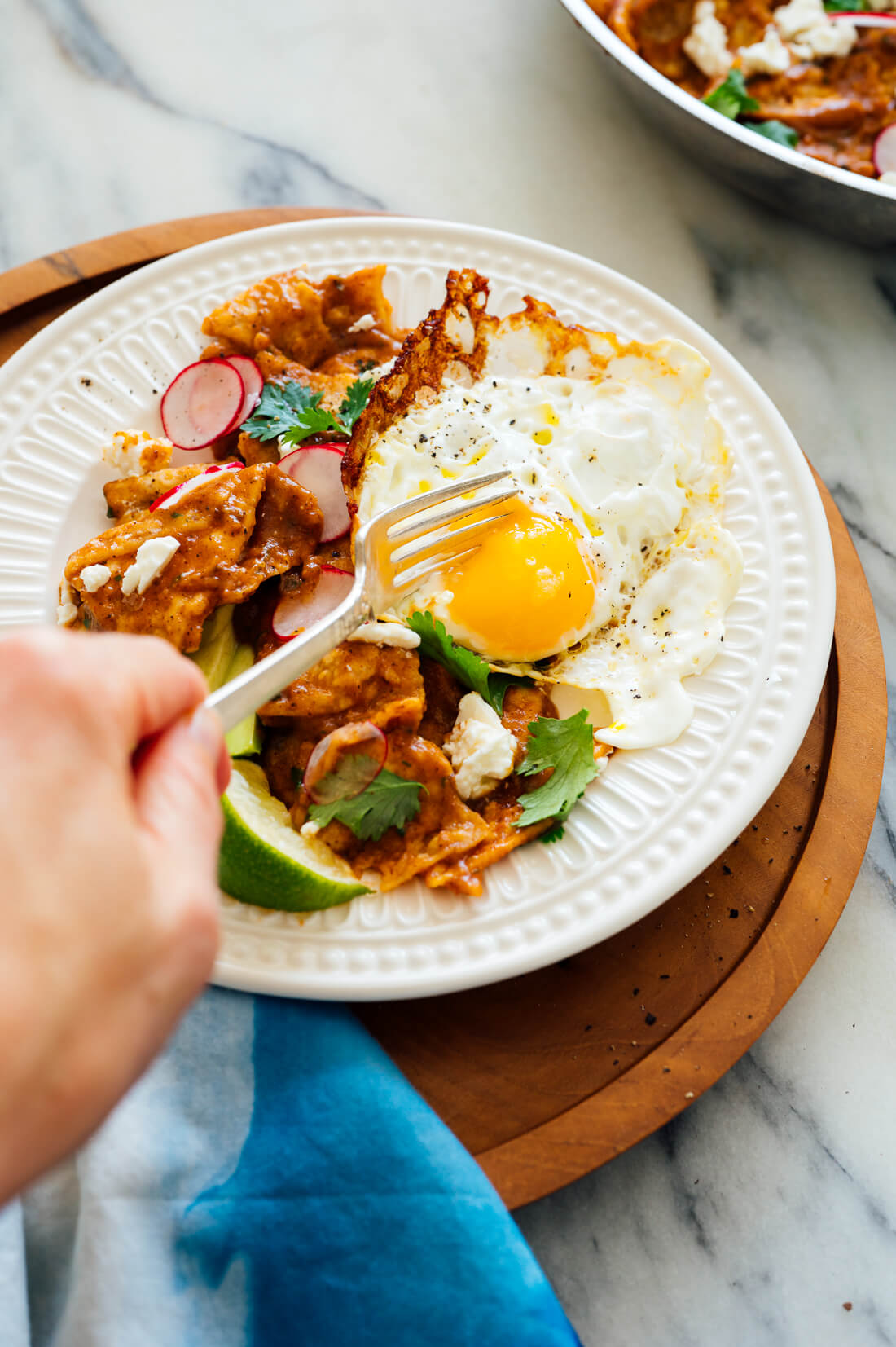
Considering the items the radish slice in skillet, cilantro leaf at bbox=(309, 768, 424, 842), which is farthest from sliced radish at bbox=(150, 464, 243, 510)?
the radish slice in skillet

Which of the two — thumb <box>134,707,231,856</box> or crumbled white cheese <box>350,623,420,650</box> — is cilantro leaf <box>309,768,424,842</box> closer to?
crumbled white cheese <box>350,623,420,650</box>

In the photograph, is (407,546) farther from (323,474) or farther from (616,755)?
(616,755)

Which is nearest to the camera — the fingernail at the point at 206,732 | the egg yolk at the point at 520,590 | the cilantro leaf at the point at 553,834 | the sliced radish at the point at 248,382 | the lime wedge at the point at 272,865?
the fingernail at the point at 206,732

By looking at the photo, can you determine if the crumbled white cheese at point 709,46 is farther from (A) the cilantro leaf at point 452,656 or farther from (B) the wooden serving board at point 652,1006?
(A) the cilantro leaf at point 452,656

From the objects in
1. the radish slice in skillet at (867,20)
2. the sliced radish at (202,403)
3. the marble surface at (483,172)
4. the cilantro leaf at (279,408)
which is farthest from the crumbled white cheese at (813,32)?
the sliced radish at (202,403)

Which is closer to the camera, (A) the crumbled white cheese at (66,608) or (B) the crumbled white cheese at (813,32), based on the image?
(A) the crumbled white cheese at (66,608)

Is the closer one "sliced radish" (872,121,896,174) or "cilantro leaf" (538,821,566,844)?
"cilantro leaf" (538,821,566,844)

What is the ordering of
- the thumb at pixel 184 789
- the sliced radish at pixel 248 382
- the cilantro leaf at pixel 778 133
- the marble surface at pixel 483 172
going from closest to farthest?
the thumb at pixel 184 789, the sliced radish at pixel 248 382, the marble surface at pixel 483 172, the cilantro leaf at pixel 778 133
